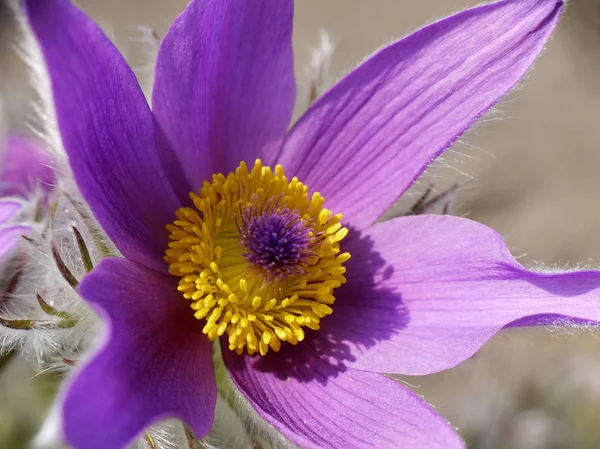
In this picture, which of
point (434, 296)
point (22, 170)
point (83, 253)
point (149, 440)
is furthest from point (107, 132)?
point (22, 170)

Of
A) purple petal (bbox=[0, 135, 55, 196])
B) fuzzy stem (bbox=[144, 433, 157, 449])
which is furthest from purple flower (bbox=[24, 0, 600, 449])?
purple petal (bbox=[0, 135, 55, 196])

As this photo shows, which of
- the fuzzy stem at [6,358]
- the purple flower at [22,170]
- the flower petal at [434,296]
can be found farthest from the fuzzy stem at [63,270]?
the flower petal at [434,296]

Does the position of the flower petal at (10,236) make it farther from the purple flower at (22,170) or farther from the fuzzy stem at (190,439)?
the fuzzy stem at (190,439)

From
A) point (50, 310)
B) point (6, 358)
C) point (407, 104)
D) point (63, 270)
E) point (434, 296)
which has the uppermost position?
point (407, 104)

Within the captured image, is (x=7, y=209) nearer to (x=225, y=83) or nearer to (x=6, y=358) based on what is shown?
(x=6, y=358)

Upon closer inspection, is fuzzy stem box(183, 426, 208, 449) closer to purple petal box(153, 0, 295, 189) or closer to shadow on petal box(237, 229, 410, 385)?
shadow on petal box(237, 229, 410, 385)

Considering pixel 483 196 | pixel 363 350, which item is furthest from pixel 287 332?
pixel 483 196
